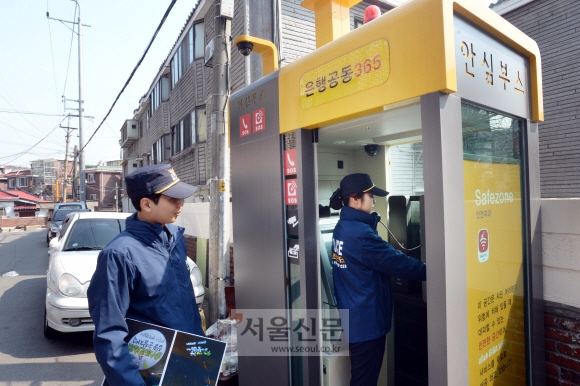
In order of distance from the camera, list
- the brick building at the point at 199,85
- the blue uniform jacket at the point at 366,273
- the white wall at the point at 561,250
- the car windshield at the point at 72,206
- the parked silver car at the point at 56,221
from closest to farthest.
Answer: the white wall at the point at 561,250, the blue uniform jacket at the point at 366,273, the brick building at the point at 199,85, the parked silver car at the point at 56,221, the car windshield at the point at 72,206

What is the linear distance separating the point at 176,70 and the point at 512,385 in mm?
13574

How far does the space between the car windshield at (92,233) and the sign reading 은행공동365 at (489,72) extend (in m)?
5.68

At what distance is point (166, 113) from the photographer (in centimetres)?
1509

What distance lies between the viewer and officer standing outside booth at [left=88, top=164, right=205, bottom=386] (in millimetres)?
1559

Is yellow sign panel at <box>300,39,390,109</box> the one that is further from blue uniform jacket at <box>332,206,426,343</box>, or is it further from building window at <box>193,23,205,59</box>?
building window at <box>193,23,205,59</box>

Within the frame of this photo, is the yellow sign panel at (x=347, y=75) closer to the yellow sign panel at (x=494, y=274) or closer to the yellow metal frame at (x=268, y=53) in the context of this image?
the yellow sign panel at (x=494, y=274)

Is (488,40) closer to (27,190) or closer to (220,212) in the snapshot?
(220,212)

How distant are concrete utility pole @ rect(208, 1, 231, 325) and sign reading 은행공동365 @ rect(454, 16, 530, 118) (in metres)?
3.24

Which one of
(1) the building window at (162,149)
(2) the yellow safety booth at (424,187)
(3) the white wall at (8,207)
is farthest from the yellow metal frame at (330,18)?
(3) the white wall at (8,207)

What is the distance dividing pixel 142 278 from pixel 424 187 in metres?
1.35

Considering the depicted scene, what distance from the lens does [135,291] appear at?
1.75 m

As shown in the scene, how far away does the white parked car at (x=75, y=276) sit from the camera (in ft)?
15.5

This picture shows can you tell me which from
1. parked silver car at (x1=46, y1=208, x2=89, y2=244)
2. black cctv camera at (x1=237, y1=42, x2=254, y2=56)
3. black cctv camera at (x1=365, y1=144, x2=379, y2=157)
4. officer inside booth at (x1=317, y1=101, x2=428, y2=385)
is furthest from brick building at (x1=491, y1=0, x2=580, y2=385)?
parked silver car at (x1=46, y1=208, x2=89, y2=244)

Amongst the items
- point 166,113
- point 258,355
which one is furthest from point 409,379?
point 166,113
